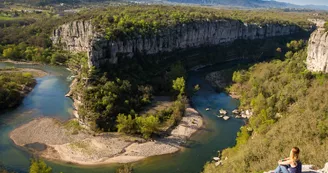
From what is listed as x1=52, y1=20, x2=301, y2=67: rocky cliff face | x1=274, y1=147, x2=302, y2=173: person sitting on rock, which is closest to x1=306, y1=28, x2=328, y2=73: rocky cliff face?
x1=52, y1=20, x2=301, y2=67: rocky cliff face

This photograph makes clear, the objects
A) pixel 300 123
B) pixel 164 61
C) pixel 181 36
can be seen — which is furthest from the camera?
pixel 181 36

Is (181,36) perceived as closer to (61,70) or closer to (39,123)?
(61,70)

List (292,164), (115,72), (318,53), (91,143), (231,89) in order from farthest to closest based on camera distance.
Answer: (231,89) → (115,72) → (318,53) → (91,143) → (292,164)

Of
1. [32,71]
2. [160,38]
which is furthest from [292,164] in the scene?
[32,71]

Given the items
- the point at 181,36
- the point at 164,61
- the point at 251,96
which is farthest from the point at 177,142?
the point at 181,36

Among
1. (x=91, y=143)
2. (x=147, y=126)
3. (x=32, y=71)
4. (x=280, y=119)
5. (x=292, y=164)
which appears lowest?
(x=91, y=143)

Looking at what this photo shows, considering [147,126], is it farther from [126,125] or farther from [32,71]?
[32,71]

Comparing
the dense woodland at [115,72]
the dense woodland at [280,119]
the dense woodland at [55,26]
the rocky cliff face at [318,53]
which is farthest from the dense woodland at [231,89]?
the rocky cliff face at [318,53]
